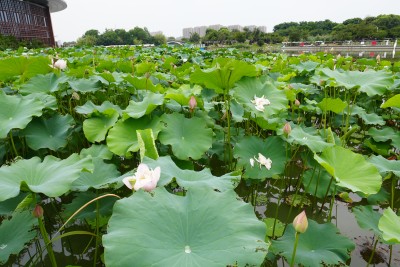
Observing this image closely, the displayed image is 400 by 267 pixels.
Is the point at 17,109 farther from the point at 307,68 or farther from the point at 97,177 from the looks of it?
the point at 307,68

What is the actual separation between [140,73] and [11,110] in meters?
1.52

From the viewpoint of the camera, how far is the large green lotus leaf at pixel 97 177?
4.19 ft

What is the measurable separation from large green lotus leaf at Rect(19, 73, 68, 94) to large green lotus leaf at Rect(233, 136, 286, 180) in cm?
145

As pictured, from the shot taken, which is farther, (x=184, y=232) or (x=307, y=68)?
(x=307, y=68)

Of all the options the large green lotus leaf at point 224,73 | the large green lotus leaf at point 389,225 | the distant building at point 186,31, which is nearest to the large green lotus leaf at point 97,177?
the large green lotus leaf at point 224,73

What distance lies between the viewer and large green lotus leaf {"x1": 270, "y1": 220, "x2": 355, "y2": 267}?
1.23 metres

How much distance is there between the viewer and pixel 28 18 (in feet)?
95.5

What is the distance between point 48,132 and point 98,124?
1.07ft

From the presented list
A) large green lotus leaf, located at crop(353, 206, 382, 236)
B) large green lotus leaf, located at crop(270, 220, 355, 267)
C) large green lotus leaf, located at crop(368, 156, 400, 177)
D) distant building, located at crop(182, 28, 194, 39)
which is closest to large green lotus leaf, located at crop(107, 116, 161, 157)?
large green lotus leaf, located at crop(270, 220, 355, 267)

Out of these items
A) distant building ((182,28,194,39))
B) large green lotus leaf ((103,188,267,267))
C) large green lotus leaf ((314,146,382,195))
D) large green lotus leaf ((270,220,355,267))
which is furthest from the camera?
distant building ((182,28,194,39))

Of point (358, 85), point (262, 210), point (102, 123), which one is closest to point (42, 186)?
point (102, 123)

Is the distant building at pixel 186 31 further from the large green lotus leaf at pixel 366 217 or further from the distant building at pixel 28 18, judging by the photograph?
the large green lotus leaf at pixel 366 217

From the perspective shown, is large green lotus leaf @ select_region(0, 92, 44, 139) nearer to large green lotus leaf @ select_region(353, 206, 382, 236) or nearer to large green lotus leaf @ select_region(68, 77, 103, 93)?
large green lotus leaf @ select_region(68, 77, 103, 93)

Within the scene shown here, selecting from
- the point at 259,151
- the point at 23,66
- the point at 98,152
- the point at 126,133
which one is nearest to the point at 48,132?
the point at 98,152
